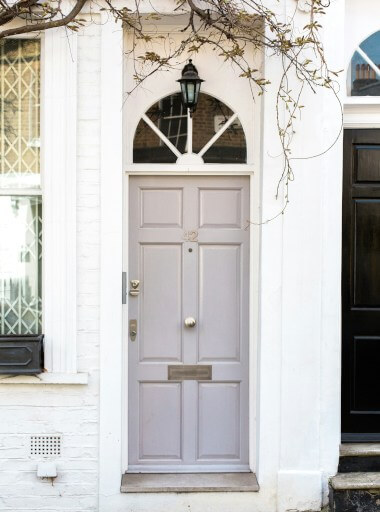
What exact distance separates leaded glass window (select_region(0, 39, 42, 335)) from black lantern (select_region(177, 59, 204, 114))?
1115mm

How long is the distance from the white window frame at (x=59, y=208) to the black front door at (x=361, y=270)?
7.05 feet

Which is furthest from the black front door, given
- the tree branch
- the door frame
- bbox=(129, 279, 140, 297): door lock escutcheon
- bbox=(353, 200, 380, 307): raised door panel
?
the tree branch

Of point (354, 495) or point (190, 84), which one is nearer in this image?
point (354, 495)

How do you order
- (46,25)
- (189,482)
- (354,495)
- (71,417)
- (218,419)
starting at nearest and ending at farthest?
(46,25) → (354,495) → (71,417) → (189,482) → (218,419)

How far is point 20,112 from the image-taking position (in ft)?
17.5

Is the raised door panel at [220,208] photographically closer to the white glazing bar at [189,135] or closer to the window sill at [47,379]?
the white glazing bar at [189,135]

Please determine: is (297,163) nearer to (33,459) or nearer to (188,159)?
(188,159)

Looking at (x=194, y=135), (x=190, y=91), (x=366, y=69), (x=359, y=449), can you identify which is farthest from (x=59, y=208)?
(x=359, y=449)

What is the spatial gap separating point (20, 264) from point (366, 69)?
123 inches

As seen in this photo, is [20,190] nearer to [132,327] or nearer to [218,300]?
[132,327]

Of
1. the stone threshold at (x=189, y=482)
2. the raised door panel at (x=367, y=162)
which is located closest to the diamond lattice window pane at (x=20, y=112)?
the stone threshold at (x=189, y=482)

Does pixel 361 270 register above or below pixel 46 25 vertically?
below

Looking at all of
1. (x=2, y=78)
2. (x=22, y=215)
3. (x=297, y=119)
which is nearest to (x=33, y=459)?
(x=22, y=215)

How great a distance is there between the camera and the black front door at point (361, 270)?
5586mm
